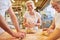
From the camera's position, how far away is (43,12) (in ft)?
8.30

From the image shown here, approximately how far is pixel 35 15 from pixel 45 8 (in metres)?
0.78

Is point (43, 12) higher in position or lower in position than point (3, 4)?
lower

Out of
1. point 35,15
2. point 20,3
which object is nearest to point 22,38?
point 35,15

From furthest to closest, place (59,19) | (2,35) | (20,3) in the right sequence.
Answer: (20,3)
(2,35)
(59,19)

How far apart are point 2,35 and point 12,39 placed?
16 cm

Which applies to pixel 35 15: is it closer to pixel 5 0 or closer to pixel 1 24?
pixel 5 0

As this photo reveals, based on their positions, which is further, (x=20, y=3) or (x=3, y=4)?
(x=20, y=3)

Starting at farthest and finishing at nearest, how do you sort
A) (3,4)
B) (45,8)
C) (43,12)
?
(43,12)
(45,8)
(3,4)

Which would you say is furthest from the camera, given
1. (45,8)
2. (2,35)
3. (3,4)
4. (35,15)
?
(45,8)

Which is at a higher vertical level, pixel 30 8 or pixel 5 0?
pixel 5 0

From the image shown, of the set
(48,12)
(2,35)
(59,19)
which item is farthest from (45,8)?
(59,19)

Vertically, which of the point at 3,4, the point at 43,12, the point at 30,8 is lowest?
the point at 43,12

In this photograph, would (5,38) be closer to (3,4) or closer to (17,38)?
(17,38)

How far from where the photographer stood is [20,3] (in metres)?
3.41
